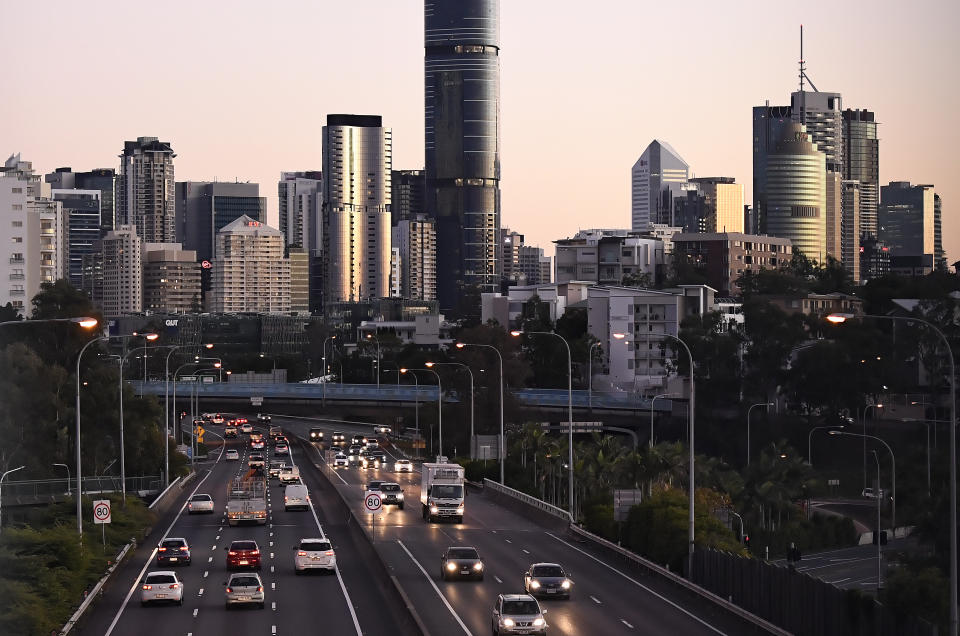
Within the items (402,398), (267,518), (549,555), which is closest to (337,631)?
(549,555)

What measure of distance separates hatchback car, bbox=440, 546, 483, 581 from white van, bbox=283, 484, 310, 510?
32254 mm

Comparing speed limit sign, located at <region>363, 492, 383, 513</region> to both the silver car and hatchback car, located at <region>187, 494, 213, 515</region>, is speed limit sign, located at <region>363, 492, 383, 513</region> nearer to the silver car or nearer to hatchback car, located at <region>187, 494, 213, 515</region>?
the silver car

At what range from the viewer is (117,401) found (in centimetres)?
9881

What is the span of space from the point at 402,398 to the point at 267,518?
75548 millimetres

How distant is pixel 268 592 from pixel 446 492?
28205 millimetres

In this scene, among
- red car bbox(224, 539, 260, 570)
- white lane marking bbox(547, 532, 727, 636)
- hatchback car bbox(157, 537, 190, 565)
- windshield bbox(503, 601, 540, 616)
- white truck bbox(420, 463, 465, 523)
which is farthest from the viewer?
white truck bbox(420, 463, 465, 523)

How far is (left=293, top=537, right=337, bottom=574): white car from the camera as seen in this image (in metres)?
57.0

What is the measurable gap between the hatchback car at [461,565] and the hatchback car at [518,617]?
507 inches

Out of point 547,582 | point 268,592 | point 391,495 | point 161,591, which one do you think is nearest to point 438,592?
point 547,582

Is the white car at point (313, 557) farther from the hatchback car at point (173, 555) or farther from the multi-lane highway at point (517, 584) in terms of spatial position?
the hatchback car at point (173, 555)

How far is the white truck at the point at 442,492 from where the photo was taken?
79875mm

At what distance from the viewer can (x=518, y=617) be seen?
41.6 meters

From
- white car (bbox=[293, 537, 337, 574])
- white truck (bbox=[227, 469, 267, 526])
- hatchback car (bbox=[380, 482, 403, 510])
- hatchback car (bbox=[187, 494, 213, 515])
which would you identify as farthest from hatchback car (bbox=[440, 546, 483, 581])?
hatchback car (bbox=[380, 482, 403, 510])

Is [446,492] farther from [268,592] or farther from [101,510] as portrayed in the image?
[268,592]
